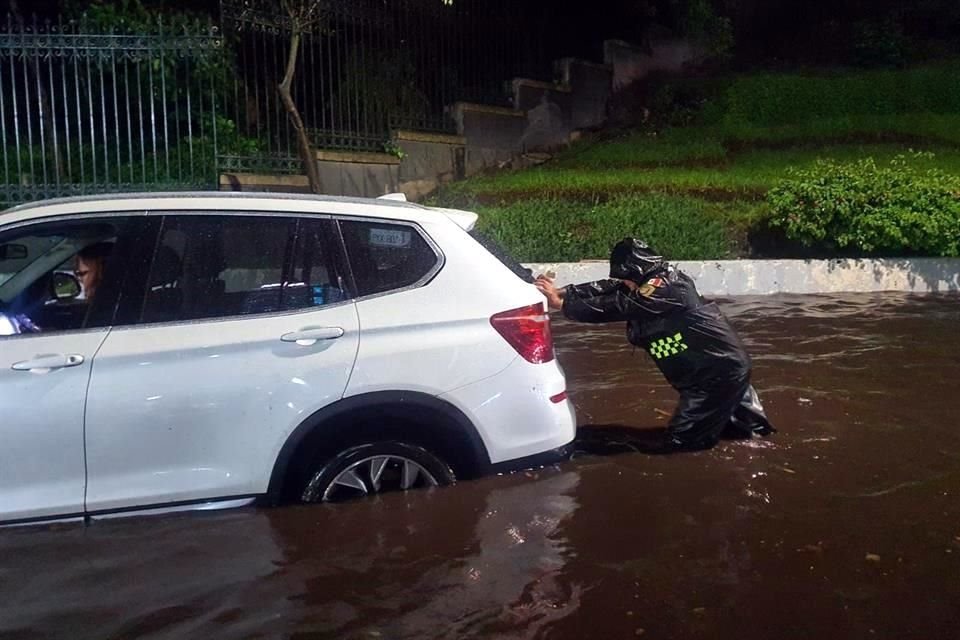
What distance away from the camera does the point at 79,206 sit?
4.32 metres

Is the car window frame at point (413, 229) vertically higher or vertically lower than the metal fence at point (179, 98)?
lower

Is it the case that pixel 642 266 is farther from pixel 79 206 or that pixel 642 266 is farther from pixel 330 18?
pixel 330 18

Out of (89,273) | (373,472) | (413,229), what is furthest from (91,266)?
(373,472)

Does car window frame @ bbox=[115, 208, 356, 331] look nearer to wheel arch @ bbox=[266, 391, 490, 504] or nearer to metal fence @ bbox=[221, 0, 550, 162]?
wheel arch @ bbox=[266, 391, 490, 504]

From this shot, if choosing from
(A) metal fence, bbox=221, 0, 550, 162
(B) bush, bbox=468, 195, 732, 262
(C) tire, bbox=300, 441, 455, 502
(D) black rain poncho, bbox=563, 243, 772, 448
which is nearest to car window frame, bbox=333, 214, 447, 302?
(C) tire, bbox=300, 441, 455, 502

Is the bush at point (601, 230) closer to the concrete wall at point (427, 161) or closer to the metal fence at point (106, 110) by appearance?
the concrete wall at point (427, 161)

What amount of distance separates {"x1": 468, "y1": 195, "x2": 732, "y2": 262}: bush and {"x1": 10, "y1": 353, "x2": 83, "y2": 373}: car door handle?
753 centimetres

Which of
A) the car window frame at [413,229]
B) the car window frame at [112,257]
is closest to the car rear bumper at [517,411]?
the car window frame at [413,229]

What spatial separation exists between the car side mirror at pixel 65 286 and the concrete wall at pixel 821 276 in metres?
7.10

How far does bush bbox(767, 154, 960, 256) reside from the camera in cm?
1104

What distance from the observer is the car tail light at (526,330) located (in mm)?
4449

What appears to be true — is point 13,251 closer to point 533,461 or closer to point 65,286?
point 65,286

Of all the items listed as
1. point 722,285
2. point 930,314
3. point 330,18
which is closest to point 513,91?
point 330,18

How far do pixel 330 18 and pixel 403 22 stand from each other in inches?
76.4
